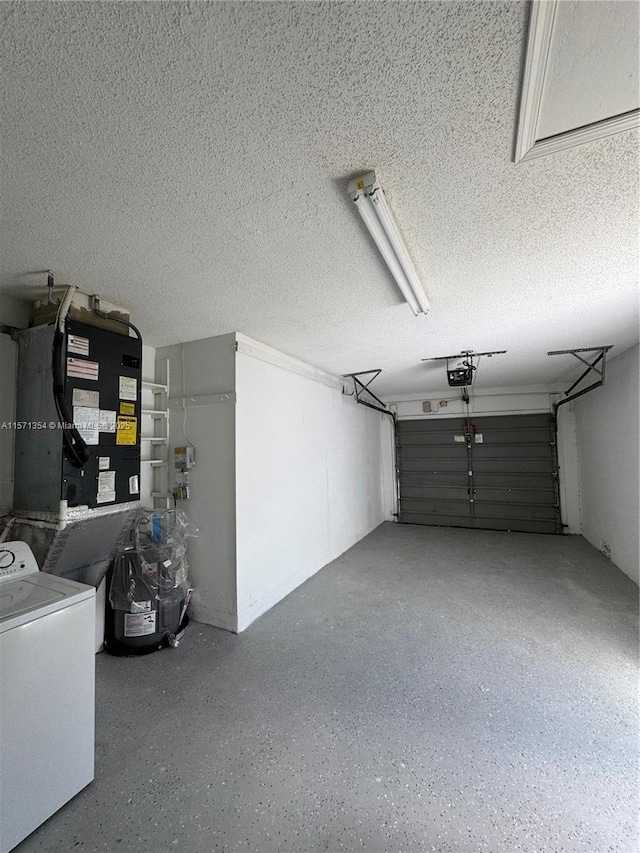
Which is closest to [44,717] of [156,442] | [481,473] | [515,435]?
[156,442]

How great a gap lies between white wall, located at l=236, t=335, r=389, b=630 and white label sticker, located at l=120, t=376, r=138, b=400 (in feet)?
2.43

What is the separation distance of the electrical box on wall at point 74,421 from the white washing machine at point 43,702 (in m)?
Answer: 0.53

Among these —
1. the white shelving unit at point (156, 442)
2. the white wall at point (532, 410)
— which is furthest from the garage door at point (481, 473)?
the white shelving unit at point (156, 442)

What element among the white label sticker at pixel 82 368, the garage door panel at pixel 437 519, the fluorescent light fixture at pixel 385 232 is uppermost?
the fluorescent light fixture at pixel 385 232

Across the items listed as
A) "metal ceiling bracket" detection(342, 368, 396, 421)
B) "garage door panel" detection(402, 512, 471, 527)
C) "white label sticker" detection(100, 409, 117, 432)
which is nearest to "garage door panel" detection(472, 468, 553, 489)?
"garage door panel" detection(402, 512, 471, 527)

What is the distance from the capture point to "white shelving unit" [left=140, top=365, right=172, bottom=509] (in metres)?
2.80

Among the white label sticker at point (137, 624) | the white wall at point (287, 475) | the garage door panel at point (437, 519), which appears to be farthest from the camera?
the garage door panel at point (437, 519)

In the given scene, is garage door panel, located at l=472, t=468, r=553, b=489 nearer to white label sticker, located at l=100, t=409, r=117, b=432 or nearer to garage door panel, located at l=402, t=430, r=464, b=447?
garage door panel, located at l=402, t=430, r=464, b=447

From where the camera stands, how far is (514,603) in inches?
119

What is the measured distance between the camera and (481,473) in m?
5.78

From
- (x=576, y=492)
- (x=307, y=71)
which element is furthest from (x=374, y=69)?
(x=576, y=492)

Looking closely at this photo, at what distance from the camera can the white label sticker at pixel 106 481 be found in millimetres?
1931

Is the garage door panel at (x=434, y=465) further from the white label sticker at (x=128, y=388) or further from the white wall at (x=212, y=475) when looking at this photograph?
the white label sticker at (x=128, y=388)

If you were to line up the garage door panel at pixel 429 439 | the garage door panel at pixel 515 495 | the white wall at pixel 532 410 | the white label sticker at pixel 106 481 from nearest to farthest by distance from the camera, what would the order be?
the white label sticker at pixel 106 481
the white wall at pixel 532 410
the garage door panel at pixel 515 495
the garage door panel at pixel 429 439
